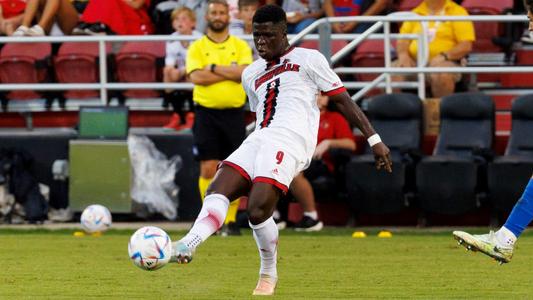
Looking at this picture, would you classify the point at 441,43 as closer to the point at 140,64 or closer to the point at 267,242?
the point at 140,64

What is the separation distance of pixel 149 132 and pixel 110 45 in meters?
2.18

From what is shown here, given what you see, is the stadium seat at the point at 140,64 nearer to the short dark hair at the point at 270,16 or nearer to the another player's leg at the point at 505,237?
the short dark hair at the point at 270,16

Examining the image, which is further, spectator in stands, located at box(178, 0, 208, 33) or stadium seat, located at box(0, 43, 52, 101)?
spectator in stands, located at box(178, 0, 208, 33)

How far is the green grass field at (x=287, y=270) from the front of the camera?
33.9ft

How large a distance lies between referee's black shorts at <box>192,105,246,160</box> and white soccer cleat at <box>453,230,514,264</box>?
586 centimetres

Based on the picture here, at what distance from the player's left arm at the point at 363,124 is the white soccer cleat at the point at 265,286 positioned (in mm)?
1129

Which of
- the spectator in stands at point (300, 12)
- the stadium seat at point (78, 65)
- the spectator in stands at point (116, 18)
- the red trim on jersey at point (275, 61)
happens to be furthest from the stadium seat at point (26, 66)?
the red trim on jersey at point (275, 61)

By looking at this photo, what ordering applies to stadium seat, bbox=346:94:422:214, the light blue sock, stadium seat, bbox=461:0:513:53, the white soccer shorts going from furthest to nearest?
stadium seat, bbox=461:0:513:53 → stadium seat, bbox=346:94:422:214 → the light blue sock → the white soccer shorts

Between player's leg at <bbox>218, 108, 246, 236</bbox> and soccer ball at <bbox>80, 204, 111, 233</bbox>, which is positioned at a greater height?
player's leg at <bbox>218, 108, 246, 236</bbox>

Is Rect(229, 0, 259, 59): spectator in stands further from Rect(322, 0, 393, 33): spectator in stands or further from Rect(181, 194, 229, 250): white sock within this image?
Rect(181, 194, 229, 250): white sock

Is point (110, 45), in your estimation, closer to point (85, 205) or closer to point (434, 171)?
point (85, 205)

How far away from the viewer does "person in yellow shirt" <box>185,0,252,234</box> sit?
1584cm

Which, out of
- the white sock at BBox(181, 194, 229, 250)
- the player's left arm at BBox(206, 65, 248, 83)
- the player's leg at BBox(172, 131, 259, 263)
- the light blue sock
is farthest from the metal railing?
the white sock at BBox(181, 194, 229, 250)

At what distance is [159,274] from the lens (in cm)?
1198
